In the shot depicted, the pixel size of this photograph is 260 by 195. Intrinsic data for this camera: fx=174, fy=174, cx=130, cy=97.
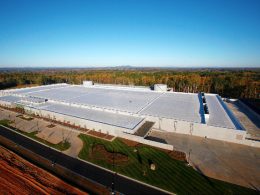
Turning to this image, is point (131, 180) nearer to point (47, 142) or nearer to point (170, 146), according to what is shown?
point (170, 146)

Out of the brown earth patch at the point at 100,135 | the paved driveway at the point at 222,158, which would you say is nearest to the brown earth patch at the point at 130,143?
the brown earth patch at the point at 100,135

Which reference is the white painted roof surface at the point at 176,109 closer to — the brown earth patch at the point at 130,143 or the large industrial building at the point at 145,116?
the large industrial building at the point at 145,116

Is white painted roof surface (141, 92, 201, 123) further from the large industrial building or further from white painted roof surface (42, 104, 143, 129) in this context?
white painted roof surface (42, 104, 143, 129)

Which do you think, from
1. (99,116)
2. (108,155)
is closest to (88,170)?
(108,155)

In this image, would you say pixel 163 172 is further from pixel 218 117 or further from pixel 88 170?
pixel 218 117

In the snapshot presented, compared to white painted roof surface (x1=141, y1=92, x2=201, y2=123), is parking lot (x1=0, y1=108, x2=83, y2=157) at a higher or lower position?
lower

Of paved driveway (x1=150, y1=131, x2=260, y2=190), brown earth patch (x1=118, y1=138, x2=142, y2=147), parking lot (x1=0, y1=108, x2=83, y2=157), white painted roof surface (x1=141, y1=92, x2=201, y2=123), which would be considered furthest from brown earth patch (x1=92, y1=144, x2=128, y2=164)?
white painted roof surface (x1=141, y1=92, x2=201, y2=123)

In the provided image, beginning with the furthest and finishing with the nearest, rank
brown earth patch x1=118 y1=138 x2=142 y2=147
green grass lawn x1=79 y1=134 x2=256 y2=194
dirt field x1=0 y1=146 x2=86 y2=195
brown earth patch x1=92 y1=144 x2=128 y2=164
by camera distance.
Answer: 1. brown earth patch x1=118 y1=138 x2=142 y2=147
2. brown earth patch x1=92 y1=144 x2=128 y2=164
3. green grass lawn x1=79 y1=134 x2=256 y2=194
4. dirt field x1=0 y1=146 x2=86 y2=195
